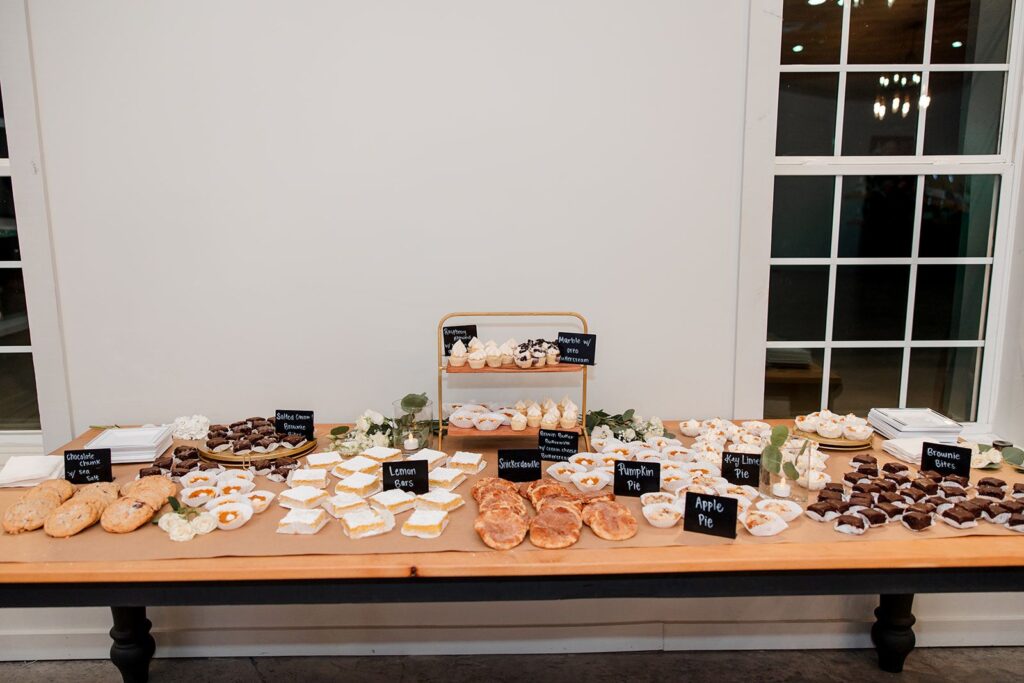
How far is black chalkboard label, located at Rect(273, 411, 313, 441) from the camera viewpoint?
297 centimetres

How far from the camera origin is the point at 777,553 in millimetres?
2064

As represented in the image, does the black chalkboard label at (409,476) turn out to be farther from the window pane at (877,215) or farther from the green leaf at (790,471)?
the window pane at (877,215)

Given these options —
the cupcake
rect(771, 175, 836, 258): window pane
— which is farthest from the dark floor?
rect(771, 175, 836, 258): window pane

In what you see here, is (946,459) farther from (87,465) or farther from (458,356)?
(87,465)

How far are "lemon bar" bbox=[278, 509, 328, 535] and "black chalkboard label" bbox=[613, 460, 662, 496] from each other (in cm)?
106

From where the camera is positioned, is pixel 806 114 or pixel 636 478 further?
pixel 806 114

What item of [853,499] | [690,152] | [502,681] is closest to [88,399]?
[502,681]

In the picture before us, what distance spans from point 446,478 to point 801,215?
223cm

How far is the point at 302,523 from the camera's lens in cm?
221

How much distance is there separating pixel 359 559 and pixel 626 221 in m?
2.04

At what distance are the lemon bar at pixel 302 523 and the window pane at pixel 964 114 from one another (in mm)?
3384

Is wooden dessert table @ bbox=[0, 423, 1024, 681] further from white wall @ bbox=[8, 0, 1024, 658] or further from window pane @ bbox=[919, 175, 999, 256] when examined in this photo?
window pane @ bbox=[919, 175, 999, 256]

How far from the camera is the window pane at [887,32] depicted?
10.8 feet

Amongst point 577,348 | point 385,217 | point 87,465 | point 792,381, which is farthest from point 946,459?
point 87,465
